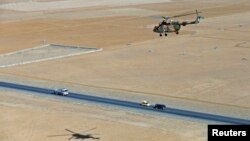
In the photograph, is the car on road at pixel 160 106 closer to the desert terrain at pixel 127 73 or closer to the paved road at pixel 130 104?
the paved road at pixel 130 104

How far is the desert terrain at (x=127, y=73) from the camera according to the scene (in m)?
52.5

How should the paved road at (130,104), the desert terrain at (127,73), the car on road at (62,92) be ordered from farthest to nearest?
the car on road at (62,92)
the paved road at (130,104)
the desert terrain at (127,73)

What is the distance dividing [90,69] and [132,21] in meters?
53.3

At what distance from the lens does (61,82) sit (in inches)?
2810

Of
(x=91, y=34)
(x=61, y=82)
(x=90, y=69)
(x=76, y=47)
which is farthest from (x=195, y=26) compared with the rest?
(x=61, y=82)

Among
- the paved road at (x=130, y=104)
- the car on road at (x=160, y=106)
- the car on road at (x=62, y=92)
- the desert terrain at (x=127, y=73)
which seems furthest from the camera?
the car on road at (x=62, y=92)

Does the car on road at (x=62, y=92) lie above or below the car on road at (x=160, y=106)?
above

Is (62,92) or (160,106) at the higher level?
(62,92)

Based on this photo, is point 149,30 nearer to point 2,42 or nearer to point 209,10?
point 2,42

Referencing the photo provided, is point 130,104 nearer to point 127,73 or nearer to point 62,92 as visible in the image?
point 62,92

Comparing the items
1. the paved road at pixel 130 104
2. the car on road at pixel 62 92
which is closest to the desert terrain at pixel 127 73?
the paved road at pixel 130 104

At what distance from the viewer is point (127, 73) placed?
249 ft

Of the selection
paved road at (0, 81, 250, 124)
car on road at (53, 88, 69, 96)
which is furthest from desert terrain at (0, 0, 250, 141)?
car on road at (53, 88, 69, 96)

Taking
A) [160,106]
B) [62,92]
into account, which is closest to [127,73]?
[62,92]
